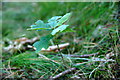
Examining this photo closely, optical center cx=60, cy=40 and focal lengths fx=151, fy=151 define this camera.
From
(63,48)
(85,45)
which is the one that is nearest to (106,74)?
(85,45)

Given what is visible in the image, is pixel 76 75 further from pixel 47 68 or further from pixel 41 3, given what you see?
pixel 41 3

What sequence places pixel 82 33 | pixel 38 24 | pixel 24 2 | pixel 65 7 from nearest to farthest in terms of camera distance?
pixel 38 24, pixel 82 33, pixel 65 7, pixel 24 2

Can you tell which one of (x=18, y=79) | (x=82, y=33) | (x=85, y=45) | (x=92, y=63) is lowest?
(x=18, y=79)

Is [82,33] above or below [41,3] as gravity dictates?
below

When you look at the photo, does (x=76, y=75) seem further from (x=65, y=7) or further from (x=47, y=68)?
(x=65, y=7)

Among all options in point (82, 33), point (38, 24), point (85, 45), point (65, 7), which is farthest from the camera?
point (65, 7)

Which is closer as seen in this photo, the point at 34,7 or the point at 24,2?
the point at 34,7

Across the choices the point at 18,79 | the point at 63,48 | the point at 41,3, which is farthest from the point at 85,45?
the point at 41,3

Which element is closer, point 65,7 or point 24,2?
point 65,7

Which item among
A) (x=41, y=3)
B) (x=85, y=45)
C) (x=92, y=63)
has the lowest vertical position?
(x=92, y=63)

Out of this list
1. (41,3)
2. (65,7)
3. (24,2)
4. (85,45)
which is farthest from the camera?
(24,2)
